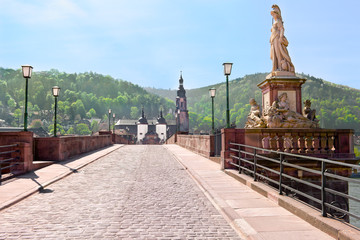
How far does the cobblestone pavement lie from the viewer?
5.30 metres

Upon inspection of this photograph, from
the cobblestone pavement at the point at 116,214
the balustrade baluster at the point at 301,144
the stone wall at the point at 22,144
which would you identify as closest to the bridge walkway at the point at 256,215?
the cobblestone pavement at the point at 116,214

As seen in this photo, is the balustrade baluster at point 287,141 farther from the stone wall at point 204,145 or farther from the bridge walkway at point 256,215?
the stone wall at point 204,145

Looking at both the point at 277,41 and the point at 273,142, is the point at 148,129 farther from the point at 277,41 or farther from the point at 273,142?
the point at 273,142

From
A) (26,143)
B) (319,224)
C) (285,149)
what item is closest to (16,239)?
(319,224)

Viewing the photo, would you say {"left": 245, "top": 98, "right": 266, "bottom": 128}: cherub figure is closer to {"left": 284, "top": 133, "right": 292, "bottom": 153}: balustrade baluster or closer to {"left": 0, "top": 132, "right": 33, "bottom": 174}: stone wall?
{"left": 284, "top": 133, "right": 292, "bottom": 153}: balustrade baluster

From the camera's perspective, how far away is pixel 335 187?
11492 millimetres

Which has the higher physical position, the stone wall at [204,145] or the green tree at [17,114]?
the green tree at [17,114]

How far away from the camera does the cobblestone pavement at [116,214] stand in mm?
5297

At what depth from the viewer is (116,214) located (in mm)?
6496

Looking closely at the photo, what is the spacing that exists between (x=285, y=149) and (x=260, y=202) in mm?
5202

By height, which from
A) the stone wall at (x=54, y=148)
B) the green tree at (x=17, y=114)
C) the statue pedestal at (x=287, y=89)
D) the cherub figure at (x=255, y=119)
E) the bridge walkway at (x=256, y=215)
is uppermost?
the green tree at (x=17, y=114)

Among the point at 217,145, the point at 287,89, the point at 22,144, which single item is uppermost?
the point at 287,89

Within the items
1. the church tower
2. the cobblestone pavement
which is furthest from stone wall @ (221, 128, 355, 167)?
the church tower

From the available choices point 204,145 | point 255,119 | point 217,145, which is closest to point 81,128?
point 204,145
